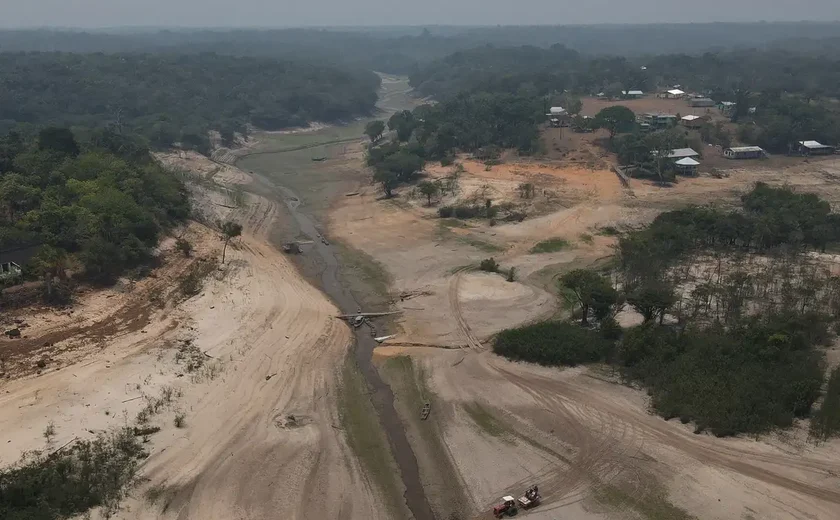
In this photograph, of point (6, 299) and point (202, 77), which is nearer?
point (6, 299)

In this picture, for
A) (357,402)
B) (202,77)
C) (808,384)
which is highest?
(202,77)

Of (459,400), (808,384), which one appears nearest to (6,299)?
(459,400)

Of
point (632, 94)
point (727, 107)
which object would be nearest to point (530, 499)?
point (727, 107)

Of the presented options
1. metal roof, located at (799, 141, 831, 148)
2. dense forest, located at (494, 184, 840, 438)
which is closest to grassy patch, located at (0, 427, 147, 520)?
dense forest, located at (494, 184, 840, 438)

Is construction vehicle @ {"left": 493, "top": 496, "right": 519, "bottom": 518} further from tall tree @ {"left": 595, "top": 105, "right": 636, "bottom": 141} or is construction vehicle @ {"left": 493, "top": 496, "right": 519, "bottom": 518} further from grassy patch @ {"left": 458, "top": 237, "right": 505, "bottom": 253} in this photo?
tall tree @ {"left": 595, "top": 105, "right": 636, "bottom": 141}

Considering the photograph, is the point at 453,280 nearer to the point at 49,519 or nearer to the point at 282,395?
the point at 282,395

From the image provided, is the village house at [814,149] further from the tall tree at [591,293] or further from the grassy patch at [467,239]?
the tall tree at [591,293]
